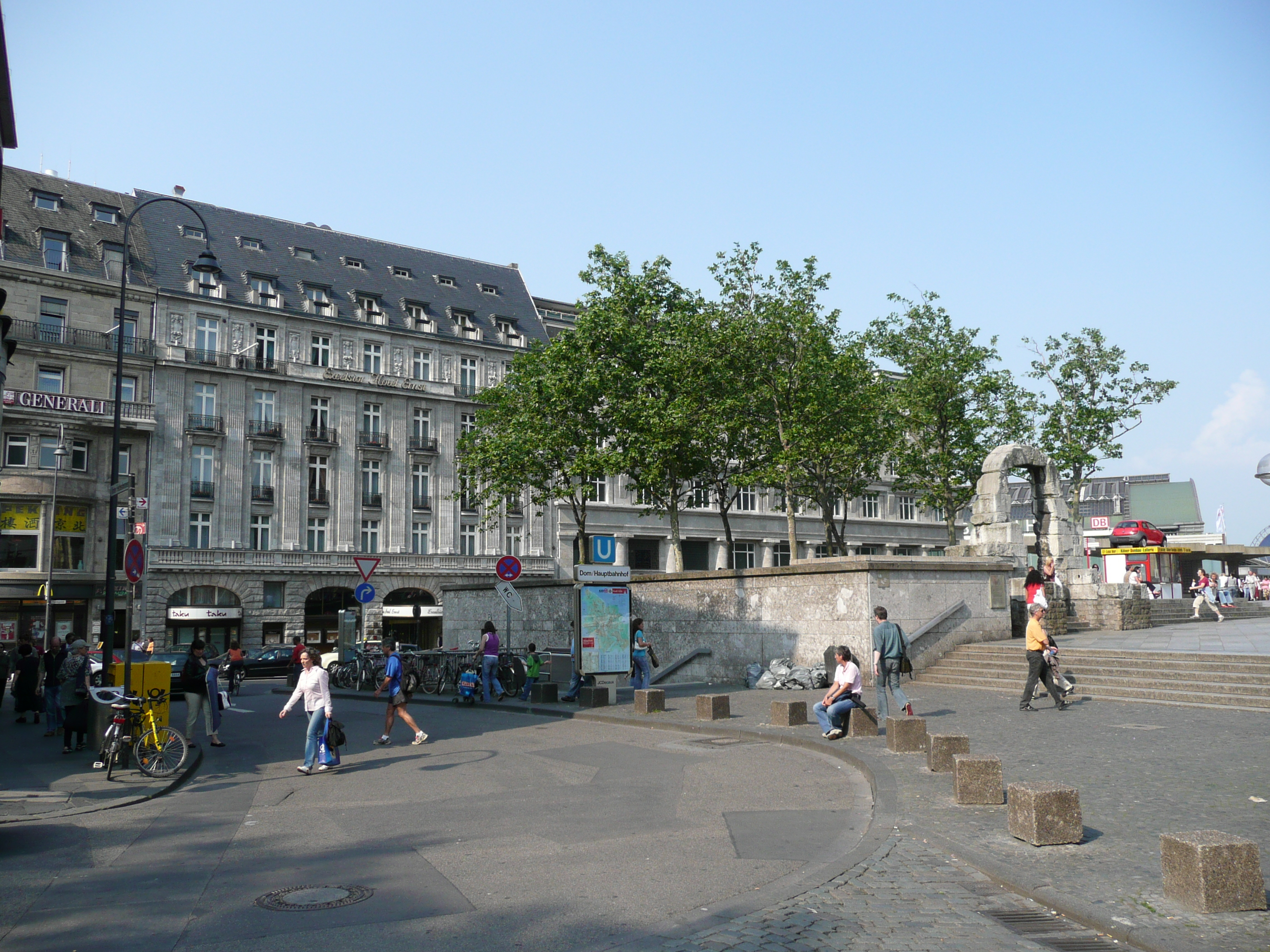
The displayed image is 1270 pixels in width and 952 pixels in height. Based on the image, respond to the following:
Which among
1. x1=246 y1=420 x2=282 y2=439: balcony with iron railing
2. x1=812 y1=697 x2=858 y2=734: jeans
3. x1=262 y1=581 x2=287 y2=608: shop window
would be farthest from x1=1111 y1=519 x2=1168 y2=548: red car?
x1=246 y1=420 x2=282 y2=439: balcony with iron railing

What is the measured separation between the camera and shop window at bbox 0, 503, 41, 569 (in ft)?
146

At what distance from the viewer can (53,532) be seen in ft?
145

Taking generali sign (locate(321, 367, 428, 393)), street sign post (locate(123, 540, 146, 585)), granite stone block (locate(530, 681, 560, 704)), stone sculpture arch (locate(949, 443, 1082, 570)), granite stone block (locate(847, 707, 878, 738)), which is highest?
generali sign (locate(321, 367, 428, 393))

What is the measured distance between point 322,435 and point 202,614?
10975 millimetres

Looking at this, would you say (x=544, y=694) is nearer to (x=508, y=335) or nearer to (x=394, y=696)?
(x=394, y=696)

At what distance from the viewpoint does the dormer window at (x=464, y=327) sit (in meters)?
60.2

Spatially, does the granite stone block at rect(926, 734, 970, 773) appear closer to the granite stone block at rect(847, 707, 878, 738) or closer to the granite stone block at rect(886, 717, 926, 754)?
the granite stone block at rect(886, 717, 926, 754)

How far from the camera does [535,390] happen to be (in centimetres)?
3503

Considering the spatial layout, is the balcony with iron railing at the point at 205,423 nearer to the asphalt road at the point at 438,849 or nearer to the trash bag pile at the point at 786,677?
the trash bag pile at the point at 786,677

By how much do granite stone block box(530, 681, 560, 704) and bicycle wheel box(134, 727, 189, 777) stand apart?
949 cm

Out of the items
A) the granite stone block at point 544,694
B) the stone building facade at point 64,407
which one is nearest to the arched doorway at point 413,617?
the stone building facade at point 64,407

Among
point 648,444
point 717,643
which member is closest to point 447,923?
point 717,643

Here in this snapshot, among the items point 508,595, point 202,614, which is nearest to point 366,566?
point 508,595

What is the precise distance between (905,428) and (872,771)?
3125cm
